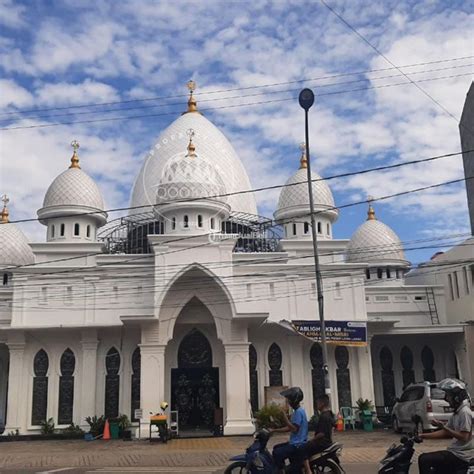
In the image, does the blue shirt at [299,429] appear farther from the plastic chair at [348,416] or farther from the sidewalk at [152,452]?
the plastic chair at [348,416]

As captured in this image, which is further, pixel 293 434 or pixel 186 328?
pixel 186 328

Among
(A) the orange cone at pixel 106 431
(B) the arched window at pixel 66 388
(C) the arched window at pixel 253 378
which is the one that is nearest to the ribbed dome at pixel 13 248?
(B) the arched window at pixel 66 388

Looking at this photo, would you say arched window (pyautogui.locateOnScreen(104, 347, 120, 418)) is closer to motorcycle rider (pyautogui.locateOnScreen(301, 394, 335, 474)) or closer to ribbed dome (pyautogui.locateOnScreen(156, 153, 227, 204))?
ribbed dome (pyautogui.locateOnScreen(156, 153, 227, 204))

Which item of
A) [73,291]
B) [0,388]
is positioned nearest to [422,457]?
[73,291]

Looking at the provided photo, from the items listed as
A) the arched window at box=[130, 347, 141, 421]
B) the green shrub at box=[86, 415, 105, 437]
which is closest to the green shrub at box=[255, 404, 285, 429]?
the arched window at box=[130, 347, 141, 421]

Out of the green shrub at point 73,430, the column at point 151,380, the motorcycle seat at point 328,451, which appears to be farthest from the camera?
the green shrub at point 73,430

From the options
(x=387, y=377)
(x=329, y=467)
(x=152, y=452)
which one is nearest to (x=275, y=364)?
(x=387, y=377)

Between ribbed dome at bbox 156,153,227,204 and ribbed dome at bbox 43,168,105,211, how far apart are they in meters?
3.32

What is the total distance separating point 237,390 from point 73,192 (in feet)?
36.7

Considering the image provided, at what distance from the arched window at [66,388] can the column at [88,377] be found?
16.3 inches

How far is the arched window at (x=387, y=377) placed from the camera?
24938 mm

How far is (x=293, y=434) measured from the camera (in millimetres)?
7520

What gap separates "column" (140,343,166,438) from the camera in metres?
20.2

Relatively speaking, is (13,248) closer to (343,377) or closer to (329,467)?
(343,377)
